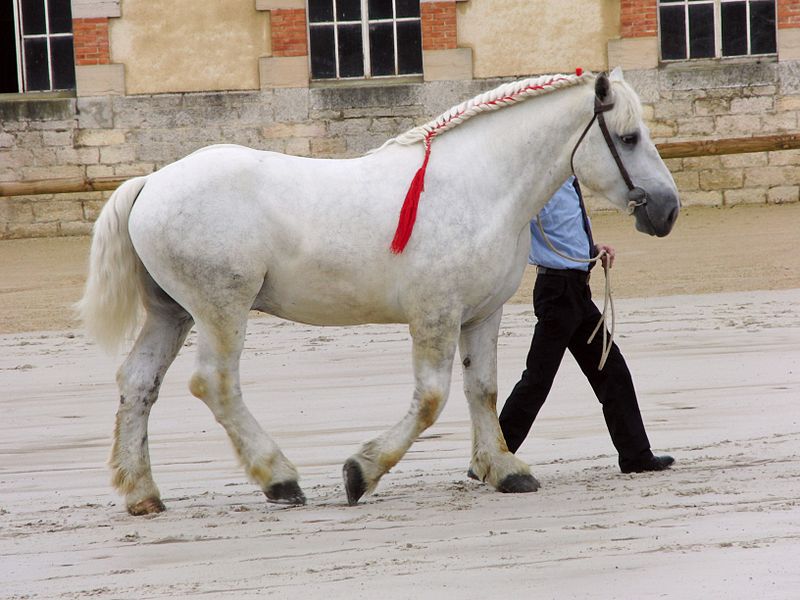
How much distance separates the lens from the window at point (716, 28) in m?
17.5

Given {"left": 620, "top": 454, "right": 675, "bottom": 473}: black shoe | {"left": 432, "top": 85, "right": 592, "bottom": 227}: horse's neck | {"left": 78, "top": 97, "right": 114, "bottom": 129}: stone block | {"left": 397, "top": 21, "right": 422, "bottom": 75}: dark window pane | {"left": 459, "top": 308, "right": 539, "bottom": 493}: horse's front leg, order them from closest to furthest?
{"left": 432, "top": 85, "right": 592, "bottom": 227}: horse's neck
{"left": 459, "top": 308, "right": 539, "bottom": 493}: horse's front leg
{"left": 620, "top": 454, "right": 675, "bottom": 473}: black shoe
{"left": 78, "top": 97, "right": 114, "bottom": 129}: stone block
{"left": 397, "top": 21, "right": 422, "bottom": 75}: dark window pane

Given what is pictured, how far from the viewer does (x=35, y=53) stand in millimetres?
17906

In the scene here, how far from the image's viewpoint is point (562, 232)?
655 centimetres

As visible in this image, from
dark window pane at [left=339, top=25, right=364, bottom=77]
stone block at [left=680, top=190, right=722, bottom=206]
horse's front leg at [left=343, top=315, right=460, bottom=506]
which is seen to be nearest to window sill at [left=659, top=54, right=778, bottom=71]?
stone block at [left=680, top=190, right=722, bottom=206]

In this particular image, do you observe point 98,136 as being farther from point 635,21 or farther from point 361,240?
point 361,240

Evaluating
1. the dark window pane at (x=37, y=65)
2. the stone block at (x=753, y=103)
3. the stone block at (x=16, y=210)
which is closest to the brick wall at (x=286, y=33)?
the dark window pane at (x=37, y=65)

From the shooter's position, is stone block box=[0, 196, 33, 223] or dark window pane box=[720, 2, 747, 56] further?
dark window pane box=[720, 2, 747, 56]

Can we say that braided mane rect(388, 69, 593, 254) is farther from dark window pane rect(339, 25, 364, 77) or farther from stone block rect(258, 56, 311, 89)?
dark window pane rect(339, 25, 364, 77)

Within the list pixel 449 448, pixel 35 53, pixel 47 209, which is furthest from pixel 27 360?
pixel 35 53

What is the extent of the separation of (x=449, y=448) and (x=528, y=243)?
146cm

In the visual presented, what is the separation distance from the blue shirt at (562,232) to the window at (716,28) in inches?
453

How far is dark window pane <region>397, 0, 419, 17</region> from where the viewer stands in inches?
698

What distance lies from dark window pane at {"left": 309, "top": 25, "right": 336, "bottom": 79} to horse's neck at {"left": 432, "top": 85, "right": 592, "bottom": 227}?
11.8 metres

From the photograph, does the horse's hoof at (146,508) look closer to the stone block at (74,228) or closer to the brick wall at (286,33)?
the stone block at (74,228)
